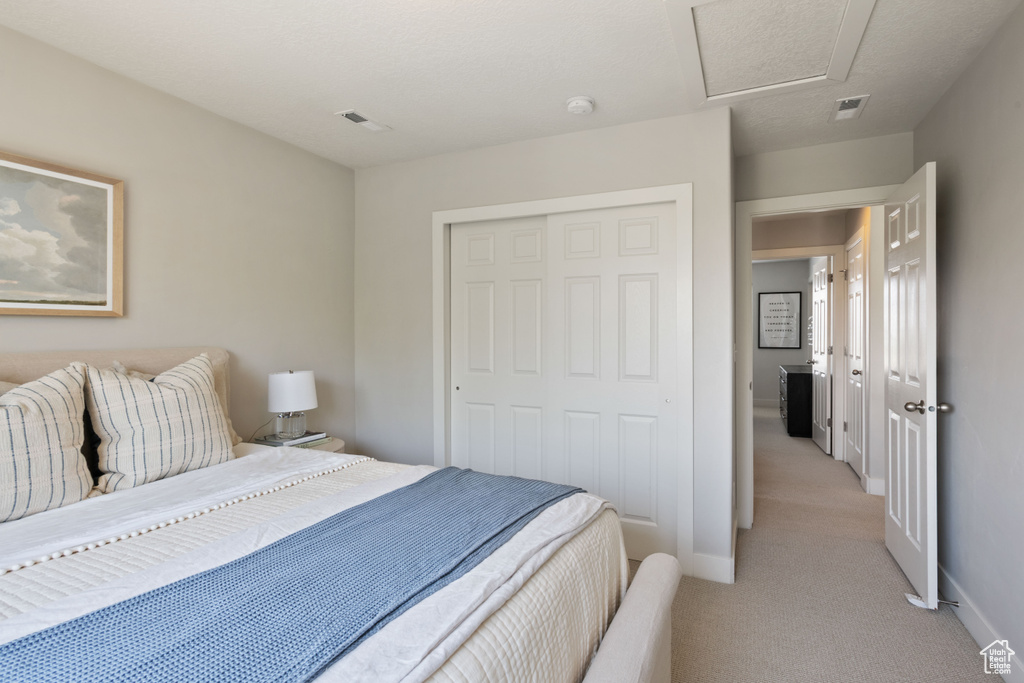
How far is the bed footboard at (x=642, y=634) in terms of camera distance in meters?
1.22

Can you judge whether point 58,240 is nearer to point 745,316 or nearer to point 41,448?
point 41,448

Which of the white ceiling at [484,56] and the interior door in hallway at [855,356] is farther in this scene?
the interior door in hallway at [855,356]

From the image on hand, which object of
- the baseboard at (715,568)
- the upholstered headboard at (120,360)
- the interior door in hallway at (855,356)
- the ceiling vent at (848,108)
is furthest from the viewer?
the interior door in hallway at (855,356)

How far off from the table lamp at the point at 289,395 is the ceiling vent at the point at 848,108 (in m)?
3.08

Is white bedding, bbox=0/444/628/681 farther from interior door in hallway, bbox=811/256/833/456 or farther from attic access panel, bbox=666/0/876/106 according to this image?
interior door in hallway, bbox=811/256/833/456

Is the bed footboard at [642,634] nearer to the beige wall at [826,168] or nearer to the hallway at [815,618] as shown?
the hallway at [815,618]

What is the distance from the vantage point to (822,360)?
5.76 metres

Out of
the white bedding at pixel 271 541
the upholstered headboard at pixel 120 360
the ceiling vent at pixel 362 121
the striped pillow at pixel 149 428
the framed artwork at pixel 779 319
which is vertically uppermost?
the ceiling vent at pixel 362 121

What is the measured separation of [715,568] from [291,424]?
2.40 m

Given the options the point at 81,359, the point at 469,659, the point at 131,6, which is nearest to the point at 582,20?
the point at 131,6

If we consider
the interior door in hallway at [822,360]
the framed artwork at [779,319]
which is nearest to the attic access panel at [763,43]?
the interior door in hallway at [822,360]

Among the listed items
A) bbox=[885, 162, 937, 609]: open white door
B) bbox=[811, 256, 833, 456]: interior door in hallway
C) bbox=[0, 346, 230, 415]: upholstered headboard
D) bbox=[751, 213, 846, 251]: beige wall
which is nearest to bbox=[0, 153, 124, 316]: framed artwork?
bbox=[0, 346, 230, 415]: upholstered headboard

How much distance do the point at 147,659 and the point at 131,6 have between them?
84.0 inches

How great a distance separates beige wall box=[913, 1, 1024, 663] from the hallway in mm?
232
